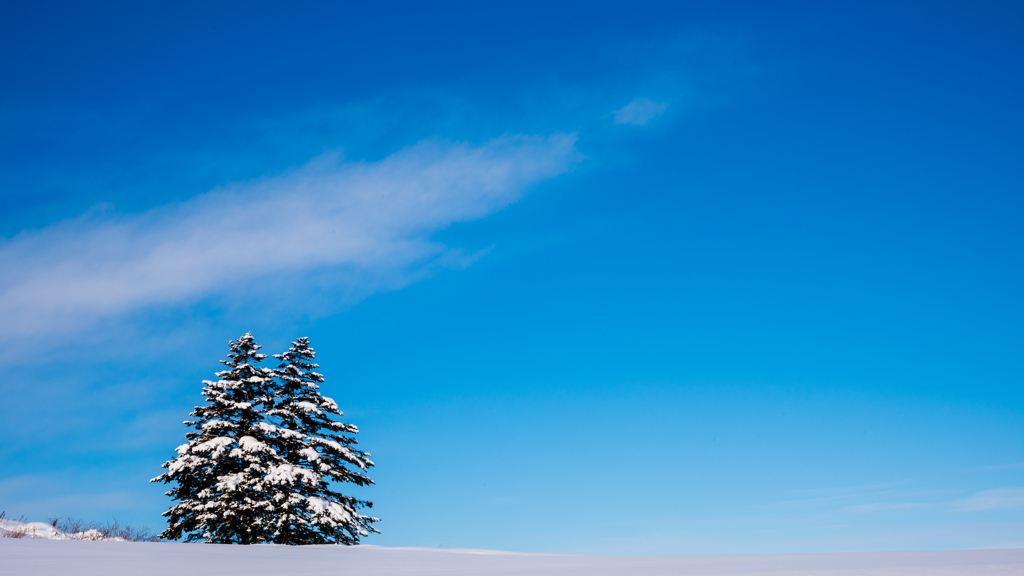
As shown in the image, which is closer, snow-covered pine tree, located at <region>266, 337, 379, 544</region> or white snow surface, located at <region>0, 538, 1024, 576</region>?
white snow surface, located at <region>0, 538, 1024, 576</region>

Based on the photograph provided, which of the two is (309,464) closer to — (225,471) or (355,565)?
(225,471)

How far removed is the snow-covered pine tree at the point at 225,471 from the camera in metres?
20.6

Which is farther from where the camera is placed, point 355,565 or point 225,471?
point 225,471

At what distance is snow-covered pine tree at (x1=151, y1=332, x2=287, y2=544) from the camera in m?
20.6

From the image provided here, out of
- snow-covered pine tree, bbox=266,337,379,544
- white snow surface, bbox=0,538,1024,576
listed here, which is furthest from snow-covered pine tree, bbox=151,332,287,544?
white snow surface, bbox=0,538,1024,576

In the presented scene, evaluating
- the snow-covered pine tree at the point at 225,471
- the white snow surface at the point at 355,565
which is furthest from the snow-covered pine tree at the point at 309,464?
the white snow surface at the point at 355,565

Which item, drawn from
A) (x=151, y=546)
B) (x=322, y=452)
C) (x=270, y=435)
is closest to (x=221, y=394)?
(x=270, y=435)

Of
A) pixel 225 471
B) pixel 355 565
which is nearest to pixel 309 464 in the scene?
pixel 225 471

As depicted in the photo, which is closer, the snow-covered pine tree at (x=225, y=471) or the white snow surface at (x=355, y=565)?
the white snow surface at (x=355, y=565)

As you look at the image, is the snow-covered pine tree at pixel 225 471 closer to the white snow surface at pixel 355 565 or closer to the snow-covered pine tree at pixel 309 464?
the snow-covered pine tree at pixel 309 464

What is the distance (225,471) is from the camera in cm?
2164

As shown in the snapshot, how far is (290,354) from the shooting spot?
2414cm

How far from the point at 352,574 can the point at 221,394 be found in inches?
803

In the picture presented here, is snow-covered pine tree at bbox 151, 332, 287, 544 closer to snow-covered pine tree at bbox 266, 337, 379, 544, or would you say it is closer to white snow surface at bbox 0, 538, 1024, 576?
snow-covered pine tree at bbox 266, 337, 379, 544
